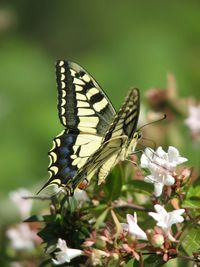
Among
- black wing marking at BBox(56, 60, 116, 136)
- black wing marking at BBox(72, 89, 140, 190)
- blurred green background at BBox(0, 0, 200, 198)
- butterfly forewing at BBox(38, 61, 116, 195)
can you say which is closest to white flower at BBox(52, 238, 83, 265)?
black wing marking at BBox(72, 89, 140, 190)

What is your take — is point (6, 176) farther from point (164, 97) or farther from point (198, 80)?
point (164, 97)

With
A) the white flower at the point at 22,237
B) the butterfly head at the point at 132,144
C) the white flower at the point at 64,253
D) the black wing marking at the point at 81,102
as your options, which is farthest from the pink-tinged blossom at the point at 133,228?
the white flower at the point at 22,237

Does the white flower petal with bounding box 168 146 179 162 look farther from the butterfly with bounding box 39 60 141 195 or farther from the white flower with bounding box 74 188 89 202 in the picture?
the white flower with bounding box 74 188 89 202

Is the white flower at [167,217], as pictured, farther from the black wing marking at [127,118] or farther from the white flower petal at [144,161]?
the black wing marking at [127,118]

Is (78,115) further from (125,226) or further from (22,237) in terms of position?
(125,226)

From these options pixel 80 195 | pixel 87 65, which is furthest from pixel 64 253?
pixel 87 65

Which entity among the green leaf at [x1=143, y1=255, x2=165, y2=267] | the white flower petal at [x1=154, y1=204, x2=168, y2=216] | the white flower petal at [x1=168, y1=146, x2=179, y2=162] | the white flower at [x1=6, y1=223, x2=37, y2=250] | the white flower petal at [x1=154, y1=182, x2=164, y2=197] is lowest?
the white flower at [x1=6, y1=223, x2=37, y2=250]

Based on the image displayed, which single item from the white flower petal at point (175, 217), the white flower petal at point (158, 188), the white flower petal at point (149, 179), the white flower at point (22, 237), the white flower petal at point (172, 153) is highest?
the white flower petal at point (172, 153)
